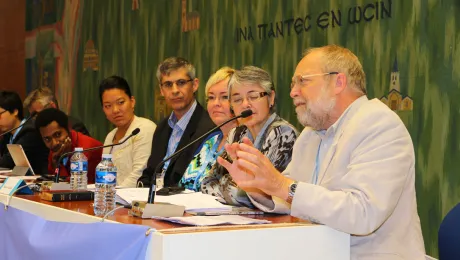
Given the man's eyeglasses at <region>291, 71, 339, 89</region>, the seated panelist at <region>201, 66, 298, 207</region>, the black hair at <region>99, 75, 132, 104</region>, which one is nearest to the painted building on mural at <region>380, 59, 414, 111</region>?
the seated panelist at <region>201, 66, 298, 207</region>

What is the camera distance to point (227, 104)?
13.1ft

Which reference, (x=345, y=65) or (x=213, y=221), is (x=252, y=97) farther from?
(x=213, y=221)

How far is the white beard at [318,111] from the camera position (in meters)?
2.57

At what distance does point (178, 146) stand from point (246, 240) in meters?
2.29

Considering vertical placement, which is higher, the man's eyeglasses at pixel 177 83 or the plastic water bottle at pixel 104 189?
the man's eyeglasses at pixel 177 83

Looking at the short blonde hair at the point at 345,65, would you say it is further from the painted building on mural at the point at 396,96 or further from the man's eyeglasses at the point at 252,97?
the painted building on mural at the point at 396,96

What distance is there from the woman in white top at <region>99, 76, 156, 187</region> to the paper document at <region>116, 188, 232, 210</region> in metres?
1.90

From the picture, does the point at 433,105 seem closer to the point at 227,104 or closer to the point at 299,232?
the point at 227,104

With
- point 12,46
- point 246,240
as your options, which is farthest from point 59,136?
point 12,46

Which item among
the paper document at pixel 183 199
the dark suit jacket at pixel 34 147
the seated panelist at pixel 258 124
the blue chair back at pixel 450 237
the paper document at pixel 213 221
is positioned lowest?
the dark suit jacket at pixel 34 147

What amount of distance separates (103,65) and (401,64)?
4562mm

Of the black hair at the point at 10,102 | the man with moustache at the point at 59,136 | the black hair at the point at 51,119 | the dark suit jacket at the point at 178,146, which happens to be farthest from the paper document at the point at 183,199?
the black hair at the point at 10,102

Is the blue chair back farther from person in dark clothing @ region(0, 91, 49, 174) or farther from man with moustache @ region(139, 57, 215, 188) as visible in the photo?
person in dark clothing @ region(0, 91, 49, 174)

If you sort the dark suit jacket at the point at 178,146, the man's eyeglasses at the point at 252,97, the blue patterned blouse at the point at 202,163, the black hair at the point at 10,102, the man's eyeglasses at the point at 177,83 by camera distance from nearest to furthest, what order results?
the man's eyeglasses at the point at 252,97 → the blue patterned blouse at the point at 202,163 → the dark suit jacket at the point at 178,146 → the man's eyeglasses at the point at 177,83 → the black hair at the point at 10,102
